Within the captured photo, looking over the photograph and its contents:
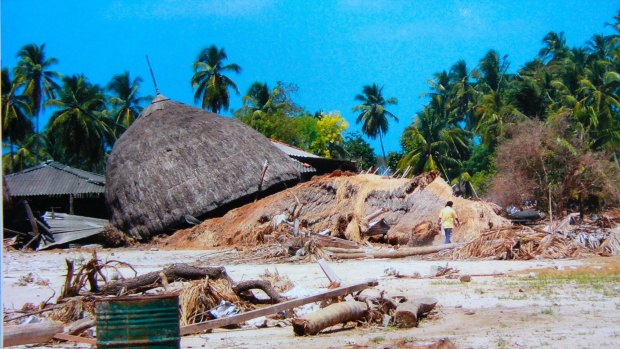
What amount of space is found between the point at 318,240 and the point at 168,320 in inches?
499

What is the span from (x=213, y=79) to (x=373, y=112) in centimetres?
1709

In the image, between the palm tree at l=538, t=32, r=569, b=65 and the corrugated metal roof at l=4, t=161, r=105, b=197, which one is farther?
the palm tree at l=538, t=32, r=569, b=65

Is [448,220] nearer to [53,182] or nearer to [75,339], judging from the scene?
[75,339]

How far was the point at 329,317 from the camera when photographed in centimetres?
764

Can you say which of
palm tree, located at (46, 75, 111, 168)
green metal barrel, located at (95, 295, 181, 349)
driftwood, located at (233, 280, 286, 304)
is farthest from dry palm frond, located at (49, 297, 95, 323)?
palm tree, located at (46, 75, 111, 168)

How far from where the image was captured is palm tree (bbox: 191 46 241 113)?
53250 millimetres

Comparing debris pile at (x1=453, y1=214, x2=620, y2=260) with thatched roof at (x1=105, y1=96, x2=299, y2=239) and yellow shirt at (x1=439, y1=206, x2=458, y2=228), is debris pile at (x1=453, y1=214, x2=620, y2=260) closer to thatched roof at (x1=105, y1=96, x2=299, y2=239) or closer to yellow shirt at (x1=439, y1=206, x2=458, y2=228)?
yellow shirt at (x1=439, y1=206, x2=458, y2=228)

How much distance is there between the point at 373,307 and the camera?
8.20m

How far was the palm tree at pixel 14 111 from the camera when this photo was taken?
48.3m

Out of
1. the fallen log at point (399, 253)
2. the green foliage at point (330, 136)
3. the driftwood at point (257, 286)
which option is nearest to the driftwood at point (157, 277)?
the driftwood at point (257, 286)

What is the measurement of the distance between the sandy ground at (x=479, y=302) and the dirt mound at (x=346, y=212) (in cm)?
434

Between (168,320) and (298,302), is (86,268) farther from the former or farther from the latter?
(168,320)

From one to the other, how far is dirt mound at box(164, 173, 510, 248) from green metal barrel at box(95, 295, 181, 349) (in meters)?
14.2

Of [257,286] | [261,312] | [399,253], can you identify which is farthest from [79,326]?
[399,253]
